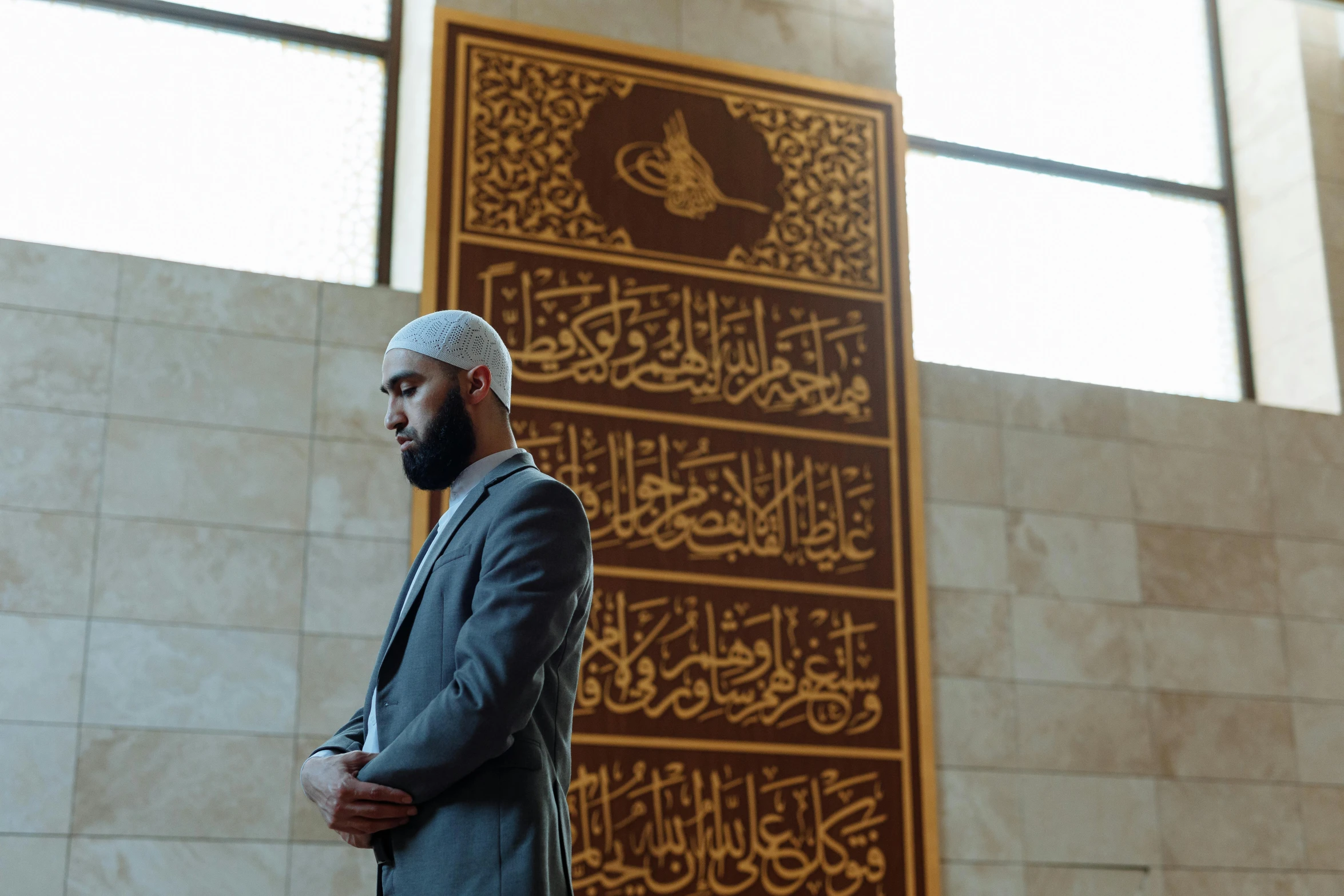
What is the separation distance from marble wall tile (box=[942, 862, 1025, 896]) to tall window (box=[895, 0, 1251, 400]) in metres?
1.57

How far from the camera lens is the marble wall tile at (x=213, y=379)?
3752 millimetres

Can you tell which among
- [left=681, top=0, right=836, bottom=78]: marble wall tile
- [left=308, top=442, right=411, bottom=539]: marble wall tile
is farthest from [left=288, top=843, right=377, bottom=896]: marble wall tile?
[left=681, top=0, right=836, bottom=78]: marble wall tile

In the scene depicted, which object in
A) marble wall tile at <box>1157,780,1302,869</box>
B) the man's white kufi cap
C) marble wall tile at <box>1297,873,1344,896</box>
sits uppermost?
the man's white kufi cap

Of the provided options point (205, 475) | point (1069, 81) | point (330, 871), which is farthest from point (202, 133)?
point (1069, 81)

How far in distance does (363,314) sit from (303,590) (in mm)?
743

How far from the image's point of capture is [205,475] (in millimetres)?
3746

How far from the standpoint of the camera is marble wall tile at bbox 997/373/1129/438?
4617 millimetres

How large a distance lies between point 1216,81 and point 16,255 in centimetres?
408

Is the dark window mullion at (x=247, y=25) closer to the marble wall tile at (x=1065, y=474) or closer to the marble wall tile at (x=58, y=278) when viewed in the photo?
the marble wall tile at (x=58, y=278)

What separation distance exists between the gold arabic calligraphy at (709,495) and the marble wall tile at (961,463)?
0.67ft

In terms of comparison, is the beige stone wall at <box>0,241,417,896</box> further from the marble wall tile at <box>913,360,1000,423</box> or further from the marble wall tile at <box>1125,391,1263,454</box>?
the marble wall tile at <box>1125,391,1263,454</box>

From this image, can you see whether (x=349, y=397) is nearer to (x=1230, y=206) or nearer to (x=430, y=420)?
(x=430, y=420)

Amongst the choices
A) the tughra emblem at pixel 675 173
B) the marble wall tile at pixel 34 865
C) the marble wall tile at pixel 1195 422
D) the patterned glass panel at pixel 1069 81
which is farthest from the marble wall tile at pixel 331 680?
the patterned glass panel at pixel 1069 81

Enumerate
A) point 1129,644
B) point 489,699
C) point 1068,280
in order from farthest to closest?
point 1068,280, point 1129,644, point 489,699
